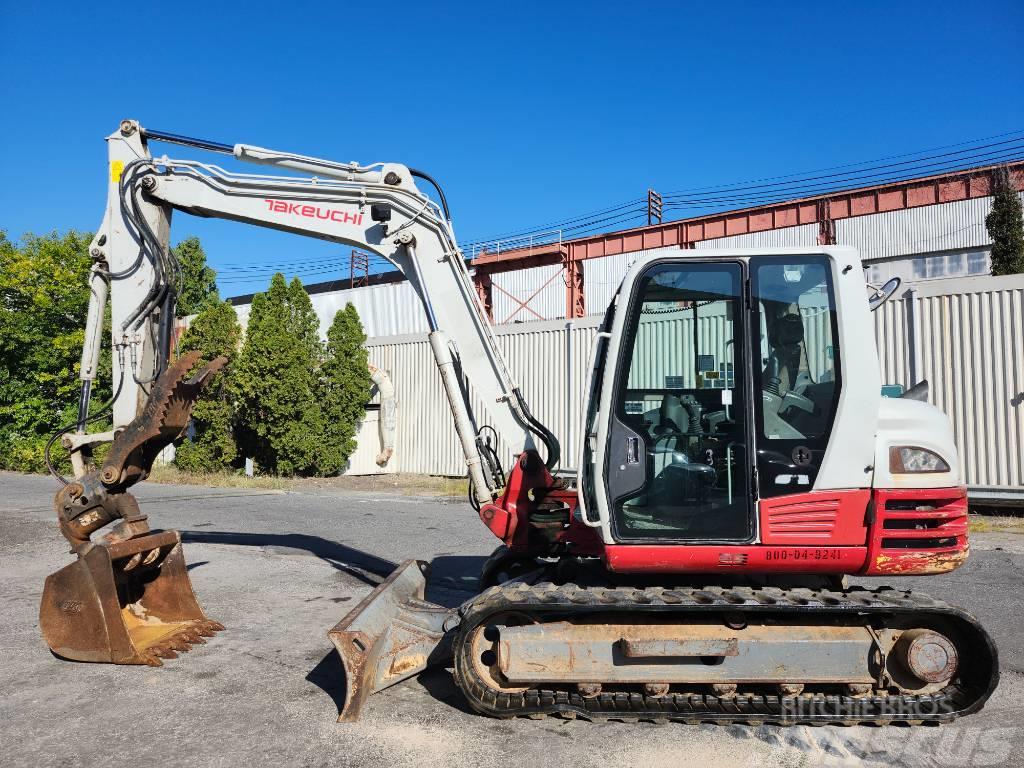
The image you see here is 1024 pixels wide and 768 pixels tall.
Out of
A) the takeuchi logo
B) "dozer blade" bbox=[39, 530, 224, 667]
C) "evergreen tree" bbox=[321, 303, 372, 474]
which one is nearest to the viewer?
"dozer blade" bbox=[39, 530, 224, 667]

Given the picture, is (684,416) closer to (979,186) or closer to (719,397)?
(719,397)

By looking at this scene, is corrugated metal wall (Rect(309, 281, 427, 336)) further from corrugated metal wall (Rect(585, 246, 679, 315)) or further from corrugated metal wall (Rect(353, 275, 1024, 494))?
corrugated metal wall (Rect(353, 275, 1024, 494))

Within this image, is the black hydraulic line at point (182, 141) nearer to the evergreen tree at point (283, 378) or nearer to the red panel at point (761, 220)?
the evergreen tree at point (283, 378)

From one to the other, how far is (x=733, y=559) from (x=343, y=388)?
56.8ft

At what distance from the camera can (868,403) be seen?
439 centimetres

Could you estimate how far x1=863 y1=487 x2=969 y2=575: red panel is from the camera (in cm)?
437

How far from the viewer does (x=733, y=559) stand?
4445 millimetres

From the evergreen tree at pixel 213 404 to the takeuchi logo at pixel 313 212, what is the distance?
15.3 m

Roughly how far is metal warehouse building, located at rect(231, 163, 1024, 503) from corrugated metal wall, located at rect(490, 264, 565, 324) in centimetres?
6

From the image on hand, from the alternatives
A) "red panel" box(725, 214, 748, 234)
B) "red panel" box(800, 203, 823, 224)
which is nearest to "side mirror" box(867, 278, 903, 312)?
"red panel" box(725, 214, 748, 234)

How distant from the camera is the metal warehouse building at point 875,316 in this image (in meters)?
12.9

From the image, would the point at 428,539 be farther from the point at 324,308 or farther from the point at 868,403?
the point at 324,308

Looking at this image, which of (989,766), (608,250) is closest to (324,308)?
(608,250)

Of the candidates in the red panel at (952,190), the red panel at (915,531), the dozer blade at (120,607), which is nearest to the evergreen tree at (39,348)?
the dozer blade at (120,607)
